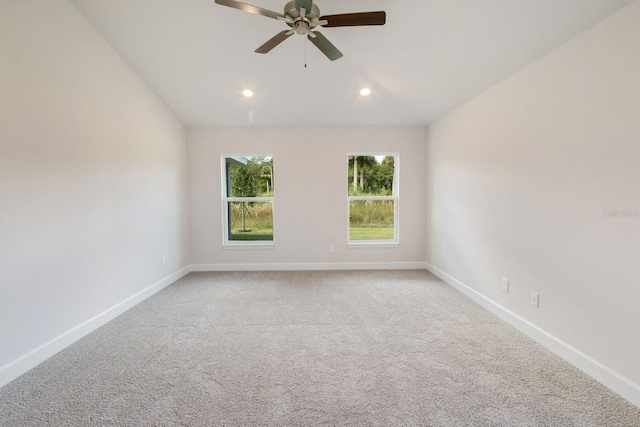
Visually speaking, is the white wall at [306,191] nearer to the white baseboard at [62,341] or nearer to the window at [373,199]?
the window at [373,199]

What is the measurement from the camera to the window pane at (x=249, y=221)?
15.1 ft

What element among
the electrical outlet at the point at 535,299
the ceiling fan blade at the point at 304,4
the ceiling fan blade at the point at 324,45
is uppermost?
the ceiling fan blade at the point at 304,4

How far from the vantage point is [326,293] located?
11.3 ft

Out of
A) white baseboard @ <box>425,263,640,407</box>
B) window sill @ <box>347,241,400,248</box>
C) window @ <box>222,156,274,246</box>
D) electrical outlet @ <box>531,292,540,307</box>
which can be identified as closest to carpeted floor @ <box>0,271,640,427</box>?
white baseboard @ <box>425,263,640,407</box>

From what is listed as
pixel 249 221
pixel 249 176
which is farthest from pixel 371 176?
pixel 249 221

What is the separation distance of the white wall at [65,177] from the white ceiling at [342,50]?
1.45ft

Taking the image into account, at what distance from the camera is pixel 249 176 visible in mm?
4590

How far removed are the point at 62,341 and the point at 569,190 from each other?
13.6 ft

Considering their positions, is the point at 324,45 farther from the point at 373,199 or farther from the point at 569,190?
the point at 373,199

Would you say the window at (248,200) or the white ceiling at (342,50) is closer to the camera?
the white ceiling at (342,50)

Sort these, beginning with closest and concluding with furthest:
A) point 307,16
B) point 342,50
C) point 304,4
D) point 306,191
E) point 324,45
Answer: point 304,4, point 307,16, point 324,45, point 342,50, point 306,191

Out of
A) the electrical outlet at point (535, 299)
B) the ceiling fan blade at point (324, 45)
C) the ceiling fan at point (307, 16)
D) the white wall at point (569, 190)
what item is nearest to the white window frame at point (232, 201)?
the ceiling fan blade at point (324, 45)

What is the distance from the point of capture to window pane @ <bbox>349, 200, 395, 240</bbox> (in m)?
4.61

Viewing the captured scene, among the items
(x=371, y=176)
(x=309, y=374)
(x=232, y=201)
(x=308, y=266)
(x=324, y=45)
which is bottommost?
(x=309, y=374)
